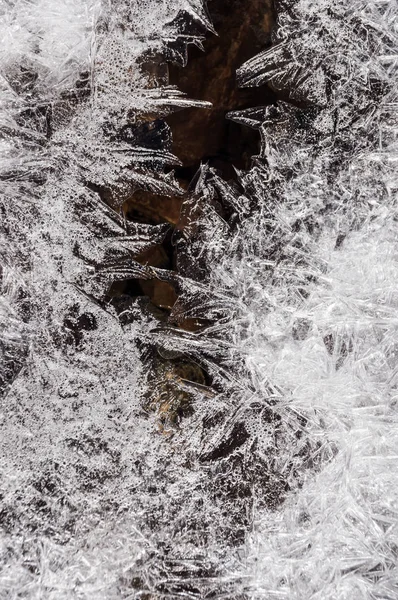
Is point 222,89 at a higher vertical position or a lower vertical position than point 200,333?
higher

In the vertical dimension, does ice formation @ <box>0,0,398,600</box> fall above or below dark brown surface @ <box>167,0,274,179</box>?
below

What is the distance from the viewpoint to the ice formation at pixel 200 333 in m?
0.56

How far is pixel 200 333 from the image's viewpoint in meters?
0.58

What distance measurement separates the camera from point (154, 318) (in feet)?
1.95

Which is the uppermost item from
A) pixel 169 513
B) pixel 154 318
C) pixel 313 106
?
pixel 313 106

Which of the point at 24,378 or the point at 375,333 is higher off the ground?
the point at 375,333

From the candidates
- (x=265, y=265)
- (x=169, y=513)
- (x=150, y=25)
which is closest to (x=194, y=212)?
(x=265, y=265)

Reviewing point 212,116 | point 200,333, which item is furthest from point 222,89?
point 200,333

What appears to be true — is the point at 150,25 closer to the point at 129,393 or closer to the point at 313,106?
the point at 313,106

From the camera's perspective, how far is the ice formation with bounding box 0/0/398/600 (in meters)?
0.56

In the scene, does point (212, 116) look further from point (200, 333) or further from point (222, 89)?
point (200, 333)

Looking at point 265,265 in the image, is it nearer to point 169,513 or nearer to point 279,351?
point 279,351

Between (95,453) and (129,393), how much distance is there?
7cm

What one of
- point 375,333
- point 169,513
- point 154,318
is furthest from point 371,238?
point 169,513
